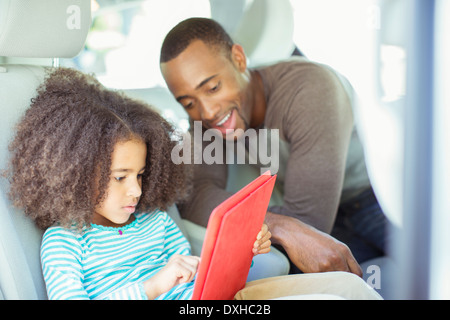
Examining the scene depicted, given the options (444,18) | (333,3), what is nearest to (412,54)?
(444,18)

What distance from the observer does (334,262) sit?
1165 millimetres

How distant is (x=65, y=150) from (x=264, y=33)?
1.12 m

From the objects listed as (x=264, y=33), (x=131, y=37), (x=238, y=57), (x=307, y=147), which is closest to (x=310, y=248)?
(x=307, y=147)

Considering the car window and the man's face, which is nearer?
the man's face

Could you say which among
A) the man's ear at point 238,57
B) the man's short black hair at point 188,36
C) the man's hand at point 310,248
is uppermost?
the man's short black hair at point 188,36

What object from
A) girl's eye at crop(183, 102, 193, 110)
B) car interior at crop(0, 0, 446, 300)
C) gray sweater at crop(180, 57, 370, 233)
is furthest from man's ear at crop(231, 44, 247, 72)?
car interior at crop(0, 0, 446, 300)

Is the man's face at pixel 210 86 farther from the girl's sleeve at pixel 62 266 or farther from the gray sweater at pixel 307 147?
the girl's sleeve at pixel 62 266

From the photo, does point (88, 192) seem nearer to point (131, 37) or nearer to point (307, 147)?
point (307, 147)

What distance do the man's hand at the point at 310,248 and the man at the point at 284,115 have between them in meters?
0.05

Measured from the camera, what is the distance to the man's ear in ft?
5.32

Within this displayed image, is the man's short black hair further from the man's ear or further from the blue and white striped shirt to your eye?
the blue and white striped shirt

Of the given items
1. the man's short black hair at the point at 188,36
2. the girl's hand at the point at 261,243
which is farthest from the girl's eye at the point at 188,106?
the girl's hand at the point at 261,243

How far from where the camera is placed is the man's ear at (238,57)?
63.8 inches

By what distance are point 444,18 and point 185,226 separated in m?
1.00
